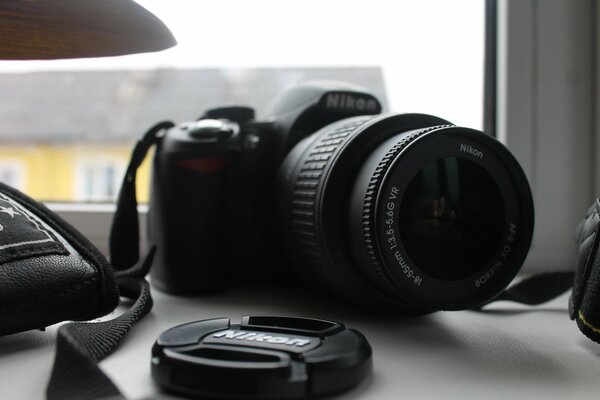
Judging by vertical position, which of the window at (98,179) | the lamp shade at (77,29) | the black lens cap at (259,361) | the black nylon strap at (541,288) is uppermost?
the lamp shade at (77,29)

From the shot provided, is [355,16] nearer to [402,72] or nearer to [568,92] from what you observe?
[402,72]

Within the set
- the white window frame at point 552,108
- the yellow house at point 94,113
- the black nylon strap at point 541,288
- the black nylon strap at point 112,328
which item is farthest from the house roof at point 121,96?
the black nylon strap at point 541,288

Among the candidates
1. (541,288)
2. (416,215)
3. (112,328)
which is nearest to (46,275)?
(112,328)

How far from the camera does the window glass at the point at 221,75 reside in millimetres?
954

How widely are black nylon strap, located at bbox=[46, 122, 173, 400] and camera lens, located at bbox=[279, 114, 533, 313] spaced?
0.18m

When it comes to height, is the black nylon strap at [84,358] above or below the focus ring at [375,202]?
below

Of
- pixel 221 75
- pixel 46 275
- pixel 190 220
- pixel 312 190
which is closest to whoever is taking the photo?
pixel 46 275

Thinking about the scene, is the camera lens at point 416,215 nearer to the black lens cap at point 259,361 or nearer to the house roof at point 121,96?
the black lens cap at point 259,361

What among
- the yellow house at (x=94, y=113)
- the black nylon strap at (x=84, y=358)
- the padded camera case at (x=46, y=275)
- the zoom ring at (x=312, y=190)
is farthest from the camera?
the yellow house at (x=94, y=113)

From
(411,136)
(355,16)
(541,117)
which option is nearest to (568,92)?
(541,117)

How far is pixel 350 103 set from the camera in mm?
742

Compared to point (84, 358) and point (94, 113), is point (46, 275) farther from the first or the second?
point (94, 113)

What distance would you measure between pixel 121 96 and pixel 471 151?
2.41 feet

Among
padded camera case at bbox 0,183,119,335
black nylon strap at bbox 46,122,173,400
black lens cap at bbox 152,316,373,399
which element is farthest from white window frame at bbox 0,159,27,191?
black lens cap at bbox 152,316,373,399
